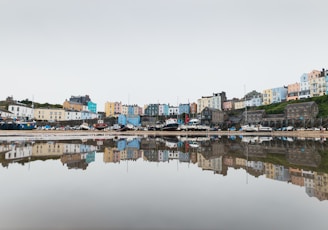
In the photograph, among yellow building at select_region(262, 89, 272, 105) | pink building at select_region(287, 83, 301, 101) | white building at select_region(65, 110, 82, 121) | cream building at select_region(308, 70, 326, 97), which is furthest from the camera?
yellow building at select_region(262, 89, 272, 105)

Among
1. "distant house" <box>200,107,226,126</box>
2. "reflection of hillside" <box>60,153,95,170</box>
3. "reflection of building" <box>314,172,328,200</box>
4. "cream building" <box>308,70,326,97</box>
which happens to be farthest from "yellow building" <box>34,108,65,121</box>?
"cream building" <box>308,70,326,97</box>

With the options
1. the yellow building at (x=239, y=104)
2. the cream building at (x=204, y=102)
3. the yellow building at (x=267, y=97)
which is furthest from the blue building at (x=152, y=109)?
the yellow building at (x=267, y=97)

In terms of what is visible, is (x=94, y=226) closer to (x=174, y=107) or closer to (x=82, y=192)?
(x=82, y=192)

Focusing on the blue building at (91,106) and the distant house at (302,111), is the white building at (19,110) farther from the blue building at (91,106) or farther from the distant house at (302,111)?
the distant house at (302,111)

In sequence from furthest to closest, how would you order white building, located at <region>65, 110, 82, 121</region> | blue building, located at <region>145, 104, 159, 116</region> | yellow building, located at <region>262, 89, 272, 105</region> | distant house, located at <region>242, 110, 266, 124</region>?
blue building, located at <region>145, 104, 159, 116</region> < yellow building, located at <region>262, 89, 272, 105</region> < white building, located at <region>65, 110, 82, 121</region> < distant house, located at <region>242, 110, 266, 124</region>

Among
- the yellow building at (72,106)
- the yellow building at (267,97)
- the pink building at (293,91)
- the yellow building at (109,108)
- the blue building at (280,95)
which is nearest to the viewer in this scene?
the pink building at (293,91)

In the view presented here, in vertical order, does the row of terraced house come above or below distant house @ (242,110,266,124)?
above

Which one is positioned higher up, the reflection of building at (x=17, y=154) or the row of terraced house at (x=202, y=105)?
the row of terraced house at (x=202, y=105)

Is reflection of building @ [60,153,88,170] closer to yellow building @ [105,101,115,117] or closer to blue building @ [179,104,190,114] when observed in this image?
blue building @ [179,104,190,114]

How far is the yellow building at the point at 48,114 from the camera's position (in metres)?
109

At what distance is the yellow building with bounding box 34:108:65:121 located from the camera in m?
109

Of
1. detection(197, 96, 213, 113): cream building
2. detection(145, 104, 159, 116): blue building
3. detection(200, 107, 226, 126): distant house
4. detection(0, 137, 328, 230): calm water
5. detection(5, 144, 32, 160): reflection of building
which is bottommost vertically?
detection(5, 144, 32, 160): reflection of building

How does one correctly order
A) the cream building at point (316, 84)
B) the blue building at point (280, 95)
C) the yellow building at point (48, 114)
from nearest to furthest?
the cream building at point (316, 84) < the yellow building at point (48, 114) < the blue building at point (280, 95)

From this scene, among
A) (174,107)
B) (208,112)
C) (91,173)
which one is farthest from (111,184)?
(174,107)
